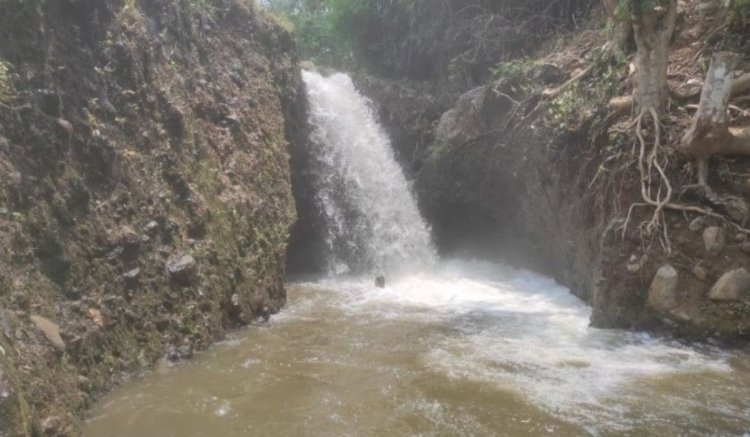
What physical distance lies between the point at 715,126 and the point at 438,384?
416cm

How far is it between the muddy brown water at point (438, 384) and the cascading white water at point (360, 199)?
13.1 feet

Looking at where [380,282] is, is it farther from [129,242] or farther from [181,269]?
[129,242]

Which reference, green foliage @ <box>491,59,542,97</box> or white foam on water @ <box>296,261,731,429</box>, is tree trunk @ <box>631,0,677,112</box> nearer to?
green foliage @ <box>491,59,542,97</box>

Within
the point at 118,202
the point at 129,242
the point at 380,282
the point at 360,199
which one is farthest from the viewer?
the point at 360,199

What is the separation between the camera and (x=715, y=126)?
251 inches

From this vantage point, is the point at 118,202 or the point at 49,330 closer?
the point at 49,330

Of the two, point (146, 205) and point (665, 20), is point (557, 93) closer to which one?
point (665, 20)

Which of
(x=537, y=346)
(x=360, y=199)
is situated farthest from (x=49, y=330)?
(x=360, y=199)

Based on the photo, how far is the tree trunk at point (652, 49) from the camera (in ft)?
22.5

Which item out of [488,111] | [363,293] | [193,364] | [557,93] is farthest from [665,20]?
[193,364]

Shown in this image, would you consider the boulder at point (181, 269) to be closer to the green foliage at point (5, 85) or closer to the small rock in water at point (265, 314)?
the small rock in water at point (265, 314)

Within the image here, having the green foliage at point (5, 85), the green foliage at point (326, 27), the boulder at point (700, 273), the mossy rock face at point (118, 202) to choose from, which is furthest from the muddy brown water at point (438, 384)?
the green foliage at point (326, 27)

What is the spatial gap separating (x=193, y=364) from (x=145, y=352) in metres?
0.49

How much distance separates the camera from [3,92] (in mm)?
5227
